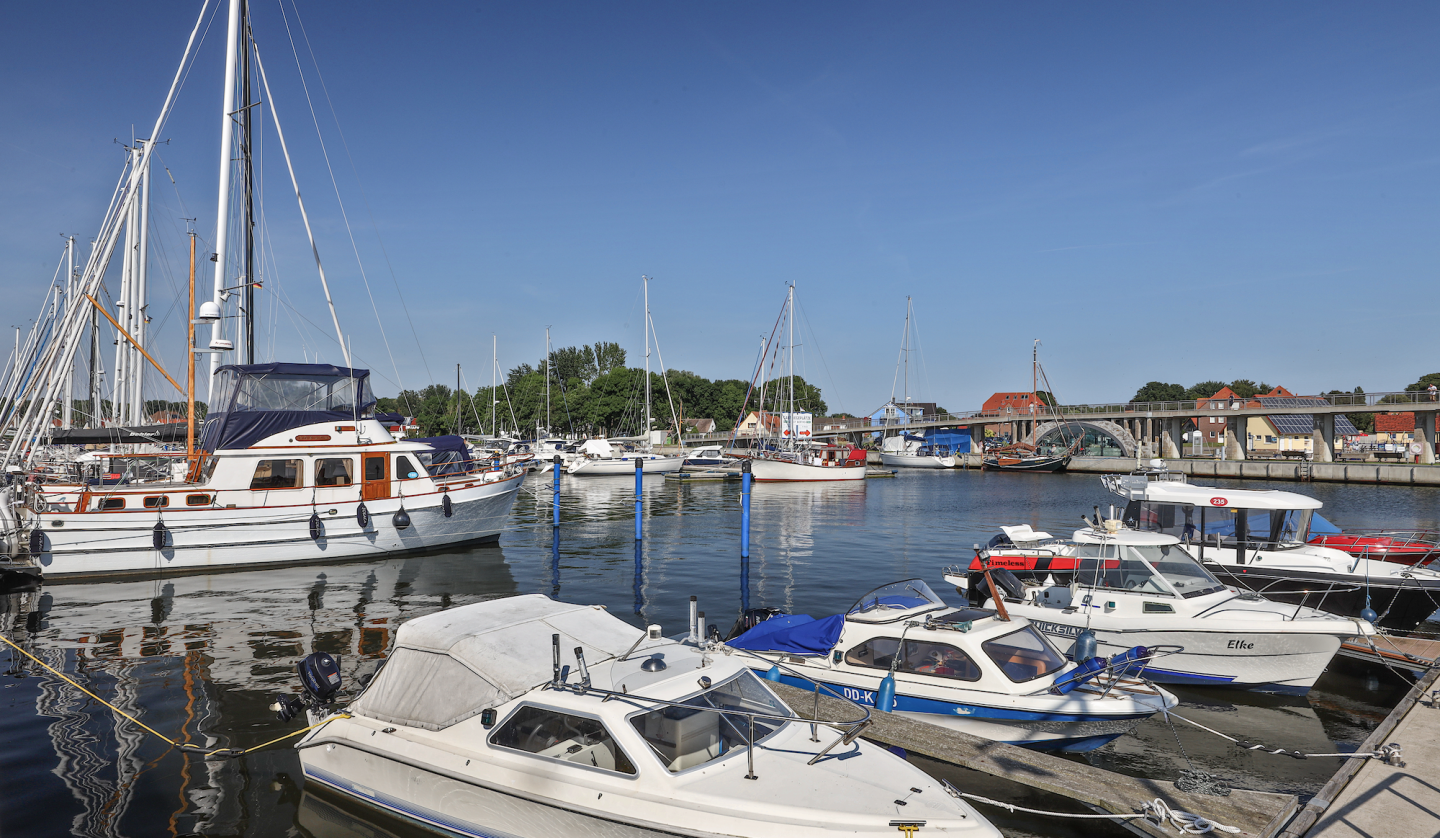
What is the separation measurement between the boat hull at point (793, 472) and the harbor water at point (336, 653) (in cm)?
2791

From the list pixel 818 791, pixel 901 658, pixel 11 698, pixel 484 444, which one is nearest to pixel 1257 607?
pixel 901 658

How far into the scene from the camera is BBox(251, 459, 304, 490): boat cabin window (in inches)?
934

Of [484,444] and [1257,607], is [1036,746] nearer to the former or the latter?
[1257,607]

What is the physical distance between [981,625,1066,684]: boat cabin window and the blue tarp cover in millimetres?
2135

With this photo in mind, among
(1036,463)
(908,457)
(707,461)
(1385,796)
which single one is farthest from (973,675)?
(908,457)

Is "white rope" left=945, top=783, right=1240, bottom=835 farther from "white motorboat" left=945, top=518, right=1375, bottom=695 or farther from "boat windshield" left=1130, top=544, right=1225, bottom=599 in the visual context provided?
"boat windshield" left=1130, top=544, right=1225, bottom=599

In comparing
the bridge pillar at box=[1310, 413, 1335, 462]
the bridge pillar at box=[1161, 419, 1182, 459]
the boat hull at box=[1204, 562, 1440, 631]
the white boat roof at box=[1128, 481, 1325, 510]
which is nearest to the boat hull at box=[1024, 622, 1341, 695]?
the boat hull at box=[1204, 562, 1440, 631]

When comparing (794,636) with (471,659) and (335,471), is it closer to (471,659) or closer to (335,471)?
(471,659)

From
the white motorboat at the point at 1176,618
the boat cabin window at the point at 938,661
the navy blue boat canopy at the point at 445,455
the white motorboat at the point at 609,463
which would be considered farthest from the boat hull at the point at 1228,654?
the white motorboat at the point at 609,463

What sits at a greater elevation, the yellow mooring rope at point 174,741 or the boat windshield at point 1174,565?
the boat windshield at point 1174,565

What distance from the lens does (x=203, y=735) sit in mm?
11312

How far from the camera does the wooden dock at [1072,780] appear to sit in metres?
7.42

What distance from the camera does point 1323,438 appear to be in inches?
2977

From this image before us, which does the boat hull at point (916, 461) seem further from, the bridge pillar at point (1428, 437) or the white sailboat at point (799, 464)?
the bridge pillar at point (1428, 437)
